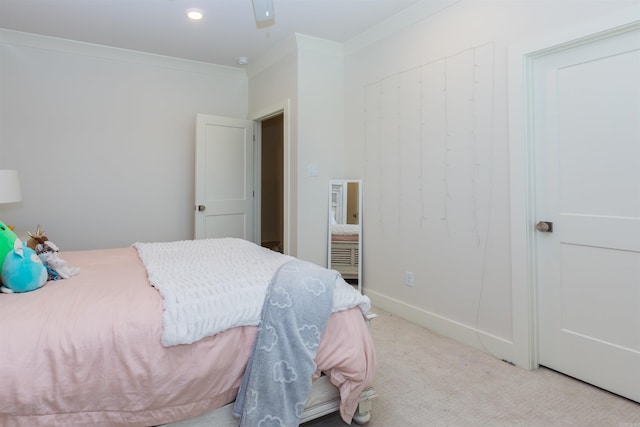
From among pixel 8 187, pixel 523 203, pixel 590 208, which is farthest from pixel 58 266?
pixel 590 208

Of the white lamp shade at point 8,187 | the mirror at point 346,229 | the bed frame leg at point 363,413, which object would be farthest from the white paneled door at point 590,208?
the white lamp shade at point 8,187

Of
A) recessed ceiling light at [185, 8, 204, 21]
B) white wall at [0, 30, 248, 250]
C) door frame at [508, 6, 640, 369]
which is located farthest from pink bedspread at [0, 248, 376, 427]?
white wall at [0, 30, 248, 250]

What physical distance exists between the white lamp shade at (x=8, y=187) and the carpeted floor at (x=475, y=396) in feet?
8.93

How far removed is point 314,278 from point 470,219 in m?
1.46

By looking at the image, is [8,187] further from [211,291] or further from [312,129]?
[312,129]

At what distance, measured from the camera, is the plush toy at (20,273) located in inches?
59.2

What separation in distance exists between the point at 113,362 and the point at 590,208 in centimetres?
235

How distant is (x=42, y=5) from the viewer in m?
2.88

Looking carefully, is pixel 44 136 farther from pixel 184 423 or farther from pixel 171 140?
pixel 184 423

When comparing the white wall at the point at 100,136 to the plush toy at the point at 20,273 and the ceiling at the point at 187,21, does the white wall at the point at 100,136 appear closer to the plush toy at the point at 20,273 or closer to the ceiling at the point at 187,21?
the ceiling at the point at 187,21

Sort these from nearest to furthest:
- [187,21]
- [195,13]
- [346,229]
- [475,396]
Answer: [475,396]
[195,13]
[187,21]
[346,229]

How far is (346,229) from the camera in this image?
3.58m

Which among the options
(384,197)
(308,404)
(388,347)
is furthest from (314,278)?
(384,197)

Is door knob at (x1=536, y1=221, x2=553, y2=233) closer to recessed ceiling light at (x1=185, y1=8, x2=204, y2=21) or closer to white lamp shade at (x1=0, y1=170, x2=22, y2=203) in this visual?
recessed ceiling light at (x1=185, y1=8, x2=204, y2=21)
